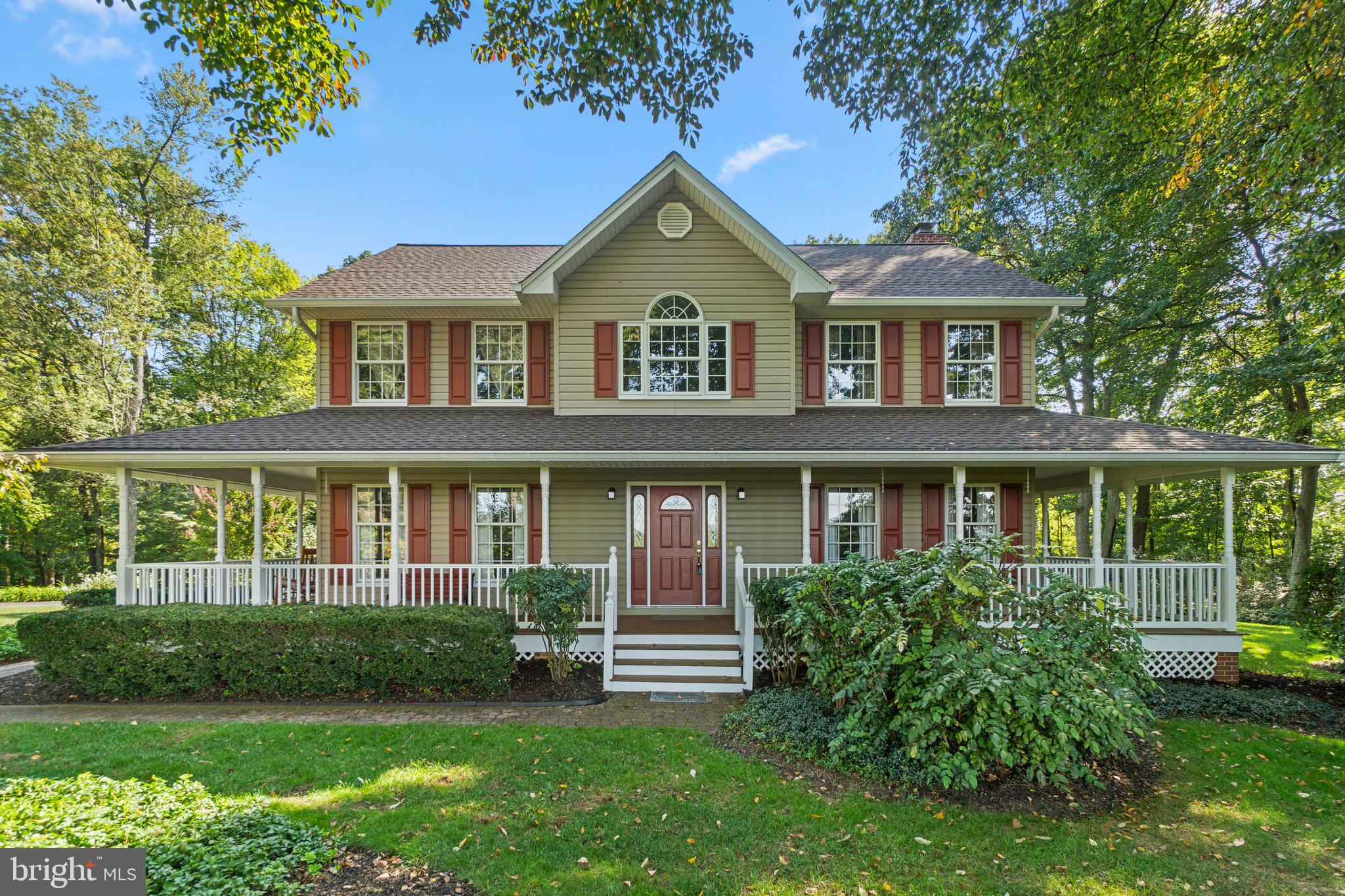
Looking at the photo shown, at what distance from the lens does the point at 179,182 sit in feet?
61.2

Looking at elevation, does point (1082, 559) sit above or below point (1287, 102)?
below

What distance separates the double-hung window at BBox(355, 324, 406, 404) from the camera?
10.7 m

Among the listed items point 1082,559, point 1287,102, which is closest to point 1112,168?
point 1287,102

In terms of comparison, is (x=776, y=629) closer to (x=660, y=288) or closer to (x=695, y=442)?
(x=695, y=442)

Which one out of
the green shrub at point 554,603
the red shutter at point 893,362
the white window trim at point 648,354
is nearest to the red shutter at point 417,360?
the white window trim at point 648,354

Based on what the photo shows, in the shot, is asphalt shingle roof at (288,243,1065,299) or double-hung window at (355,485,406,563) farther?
asphalt shingle roof at (288,243,1065,299)

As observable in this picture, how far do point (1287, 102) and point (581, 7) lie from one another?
7.72 meters

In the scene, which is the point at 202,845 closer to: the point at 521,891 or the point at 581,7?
the point at 521,891

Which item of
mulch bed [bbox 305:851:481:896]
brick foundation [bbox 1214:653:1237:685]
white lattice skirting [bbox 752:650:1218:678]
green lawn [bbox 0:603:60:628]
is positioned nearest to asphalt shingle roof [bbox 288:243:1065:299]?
white lattice skirting [bbox 752:650:1218:678]

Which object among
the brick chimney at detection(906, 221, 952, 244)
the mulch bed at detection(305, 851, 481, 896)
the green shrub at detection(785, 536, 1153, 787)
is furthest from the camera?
the brick chimney at detection(906, 221, 952, 244)

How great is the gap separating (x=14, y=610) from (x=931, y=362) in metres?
24.7

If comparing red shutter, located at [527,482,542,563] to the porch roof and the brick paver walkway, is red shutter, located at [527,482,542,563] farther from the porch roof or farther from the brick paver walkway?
the brick paver walkway

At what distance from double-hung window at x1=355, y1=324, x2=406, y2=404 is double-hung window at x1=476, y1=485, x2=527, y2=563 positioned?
2.65 meters

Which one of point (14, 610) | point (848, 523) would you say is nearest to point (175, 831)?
point (848, 523)
